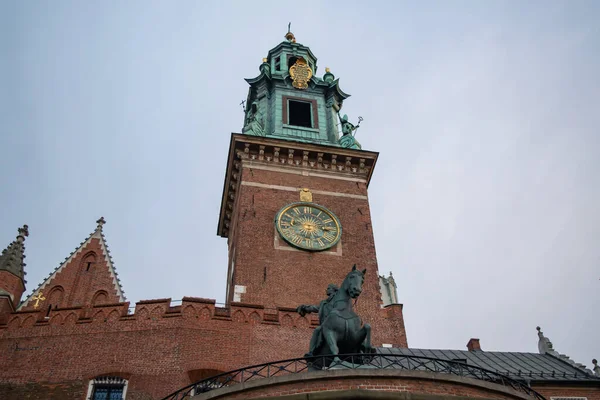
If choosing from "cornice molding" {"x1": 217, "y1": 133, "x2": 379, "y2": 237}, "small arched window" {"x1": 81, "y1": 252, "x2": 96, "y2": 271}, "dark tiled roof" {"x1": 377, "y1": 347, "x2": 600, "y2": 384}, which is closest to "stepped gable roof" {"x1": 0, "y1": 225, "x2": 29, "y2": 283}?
"small arched window" {"x1": 81, "y1": 252, "x2": 96, "y2": 271}

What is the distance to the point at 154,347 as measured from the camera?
21688 mm

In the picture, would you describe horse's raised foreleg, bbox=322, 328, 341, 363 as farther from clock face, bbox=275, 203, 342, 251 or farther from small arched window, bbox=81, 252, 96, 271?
small arched window, bbox=81, 252, 96, 271

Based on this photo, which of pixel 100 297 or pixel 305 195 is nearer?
pixel 100 297

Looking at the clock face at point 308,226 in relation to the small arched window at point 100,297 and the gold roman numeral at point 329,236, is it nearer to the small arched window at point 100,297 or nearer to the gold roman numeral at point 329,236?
the gold roman numeral at point 329,236

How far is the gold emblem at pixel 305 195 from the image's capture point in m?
32.2

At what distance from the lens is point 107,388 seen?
20.6 metres

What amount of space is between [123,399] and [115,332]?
9.03ft

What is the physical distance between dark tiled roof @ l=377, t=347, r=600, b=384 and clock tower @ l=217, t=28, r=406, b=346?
2445 mm

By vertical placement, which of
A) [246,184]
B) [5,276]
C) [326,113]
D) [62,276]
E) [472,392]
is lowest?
[472,392]

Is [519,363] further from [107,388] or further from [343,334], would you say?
[107,388]

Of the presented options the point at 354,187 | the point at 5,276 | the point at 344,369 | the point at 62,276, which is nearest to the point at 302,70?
the point at 354,187

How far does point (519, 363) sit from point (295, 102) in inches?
814

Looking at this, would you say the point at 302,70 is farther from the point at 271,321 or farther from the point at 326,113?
the point at 271,321

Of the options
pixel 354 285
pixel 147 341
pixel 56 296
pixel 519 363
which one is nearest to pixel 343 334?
pixel 354 285
